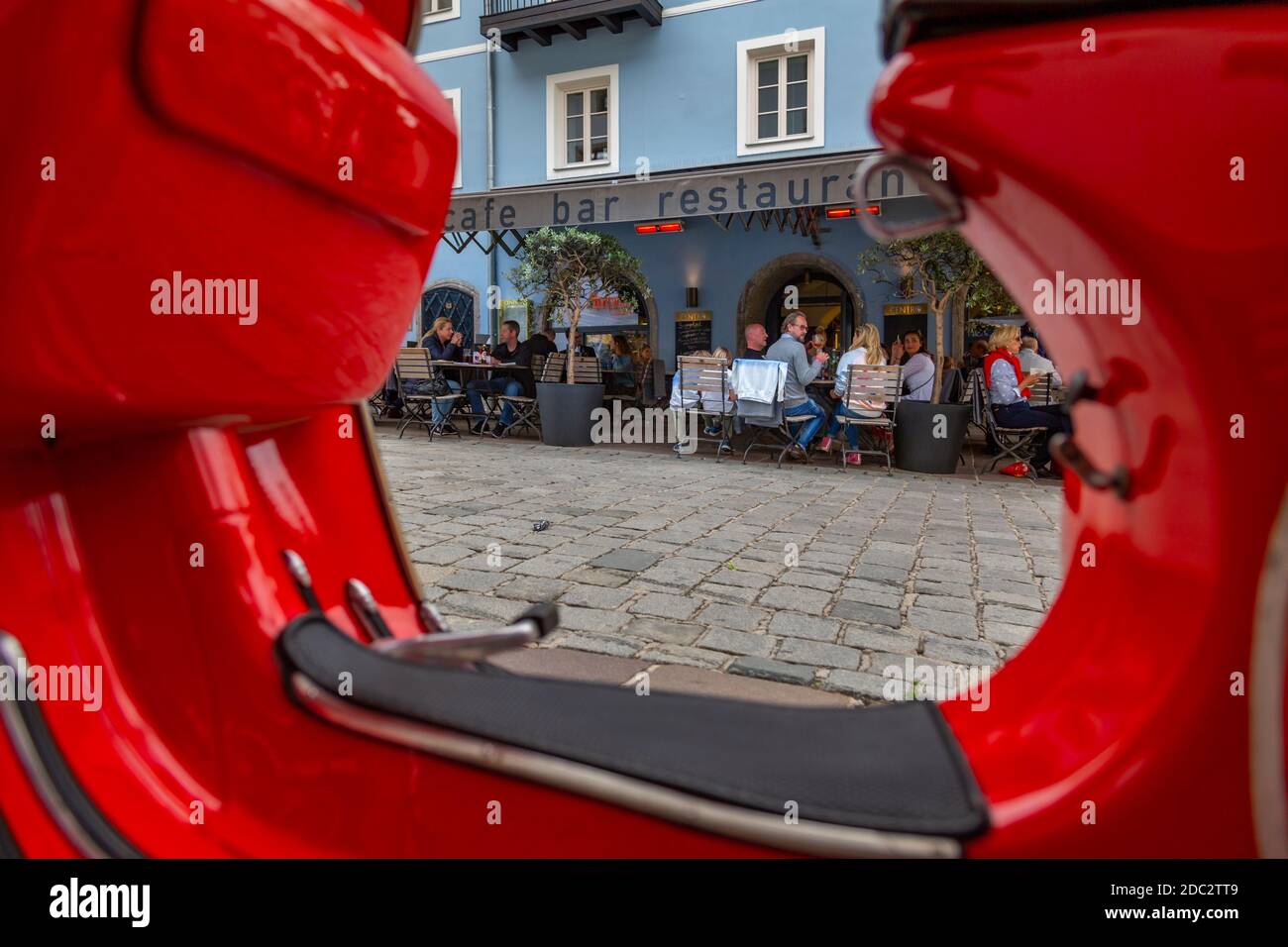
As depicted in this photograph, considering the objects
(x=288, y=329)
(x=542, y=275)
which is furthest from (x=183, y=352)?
(x=542, y=275)

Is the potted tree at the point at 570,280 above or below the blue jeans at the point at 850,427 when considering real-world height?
above

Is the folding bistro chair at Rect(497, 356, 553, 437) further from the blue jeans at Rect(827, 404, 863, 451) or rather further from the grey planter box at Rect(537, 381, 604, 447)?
the blue jeans at Rect(827, 404, 863, 451)

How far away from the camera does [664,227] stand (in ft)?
41.8

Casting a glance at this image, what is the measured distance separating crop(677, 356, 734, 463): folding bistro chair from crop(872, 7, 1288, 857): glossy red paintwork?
22.9 ft

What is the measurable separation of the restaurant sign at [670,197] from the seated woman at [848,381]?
1.56 metres

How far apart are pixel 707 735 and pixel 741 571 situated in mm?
2605

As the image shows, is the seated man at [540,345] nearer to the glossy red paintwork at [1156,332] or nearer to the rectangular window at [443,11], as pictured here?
the rectangular window at [443,11]

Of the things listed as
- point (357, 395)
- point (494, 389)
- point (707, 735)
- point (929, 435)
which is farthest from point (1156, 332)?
point (494, 389)

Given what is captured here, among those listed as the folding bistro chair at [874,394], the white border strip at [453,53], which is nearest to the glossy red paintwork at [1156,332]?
the folding bistro chair at [874,394]

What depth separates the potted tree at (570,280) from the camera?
8422mm

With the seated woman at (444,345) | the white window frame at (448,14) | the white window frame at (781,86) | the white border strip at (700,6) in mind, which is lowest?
the seated woman at (444,345)

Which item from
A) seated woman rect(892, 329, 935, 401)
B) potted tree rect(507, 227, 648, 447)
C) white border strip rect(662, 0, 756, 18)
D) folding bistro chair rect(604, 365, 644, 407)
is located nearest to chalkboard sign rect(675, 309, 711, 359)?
folding bistro chair rect(604, 365, 644, 407)

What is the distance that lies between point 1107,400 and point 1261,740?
26 centimetres
